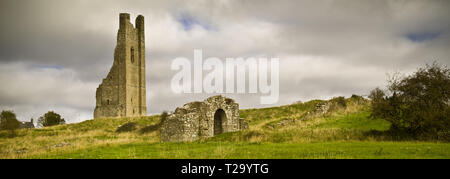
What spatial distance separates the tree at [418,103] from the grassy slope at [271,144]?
1.66 metres

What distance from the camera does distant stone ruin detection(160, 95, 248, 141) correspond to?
2583cm

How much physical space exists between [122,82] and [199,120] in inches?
2047

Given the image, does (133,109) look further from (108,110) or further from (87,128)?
(87,128)

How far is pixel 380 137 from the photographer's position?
20.1 metres

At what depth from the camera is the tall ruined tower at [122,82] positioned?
75.1m

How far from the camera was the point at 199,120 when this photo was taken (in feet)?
88.3

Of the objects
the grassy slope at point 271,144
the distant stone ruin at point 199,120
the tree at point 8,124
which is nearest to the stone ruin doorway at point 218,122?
the distant stone ruin at point 199,120

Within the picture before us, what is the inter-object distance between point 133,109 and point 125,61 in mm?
9141

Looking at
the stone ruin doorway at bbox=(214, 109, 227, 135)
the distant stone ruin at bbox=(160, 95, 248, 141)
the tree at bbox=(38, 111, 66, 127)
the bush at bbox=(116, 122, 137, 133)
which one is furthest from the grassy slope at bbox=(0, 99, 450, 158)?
the tree at bbox=(38, 111, 66, 127)

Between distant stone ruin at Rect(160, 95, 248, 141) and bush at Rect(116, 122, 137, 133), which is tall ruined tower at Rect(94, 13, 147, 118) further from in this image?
distant stone ruin at Rect(160, 95, 248, 141)

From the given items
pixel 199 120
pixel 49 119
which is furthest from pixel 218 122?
pixel 49 119

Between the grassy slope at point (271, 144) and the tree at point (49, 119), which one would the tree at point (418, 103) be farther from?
the tree at point (49, 119)

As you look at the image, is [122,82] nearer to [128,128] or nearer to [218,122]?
[128,128]
